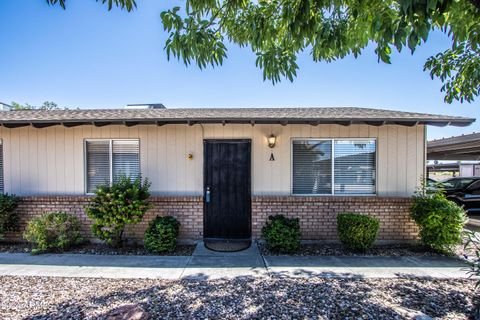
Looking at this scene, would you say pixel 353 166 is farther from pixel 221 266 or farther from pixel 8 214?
pixel 8 214

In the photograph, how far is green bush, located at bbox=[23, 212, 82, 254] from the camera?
16.0 ft

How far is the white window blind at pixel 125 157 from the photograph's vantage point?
5570mm

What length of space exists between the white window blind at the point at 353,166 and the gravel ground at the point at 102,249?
3817 mm

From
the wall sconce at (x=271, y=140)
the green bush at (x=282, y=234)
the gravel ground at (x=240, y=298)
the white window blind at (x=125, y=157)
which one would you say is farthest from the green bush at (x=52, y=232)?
the wall sconce at (x=271, y=140)

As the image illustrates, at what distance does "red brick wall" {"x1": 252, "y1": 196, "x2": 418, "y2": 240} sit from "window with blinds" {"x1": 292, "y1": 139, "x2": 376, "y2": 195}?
0.92 feet

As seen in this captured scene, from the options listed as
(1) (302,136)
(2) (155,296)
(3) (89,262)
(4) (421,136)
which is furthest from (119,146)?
(4) (421,136)

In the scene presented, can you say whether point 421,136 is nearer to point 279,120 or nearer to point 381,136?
point 381,136

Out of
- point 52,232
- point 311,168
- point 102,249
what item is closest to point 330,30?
point 311,168

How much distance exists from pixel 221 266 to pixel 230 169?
218 cm

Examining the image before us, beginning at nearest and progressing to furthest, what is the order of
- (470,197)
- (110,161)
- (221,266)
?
(221,266)
(110,161)
(470,197)

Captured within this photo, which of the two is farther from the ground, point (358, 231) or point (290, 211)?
point (290, 211)

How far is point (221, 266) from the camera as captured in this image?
13.9 feet

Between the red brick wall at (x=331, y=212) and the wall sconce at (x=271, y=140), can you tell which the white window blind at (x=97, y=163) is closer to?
the red brick wall at (x=331, y=212)

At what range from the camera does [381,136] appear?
17.7 feet
